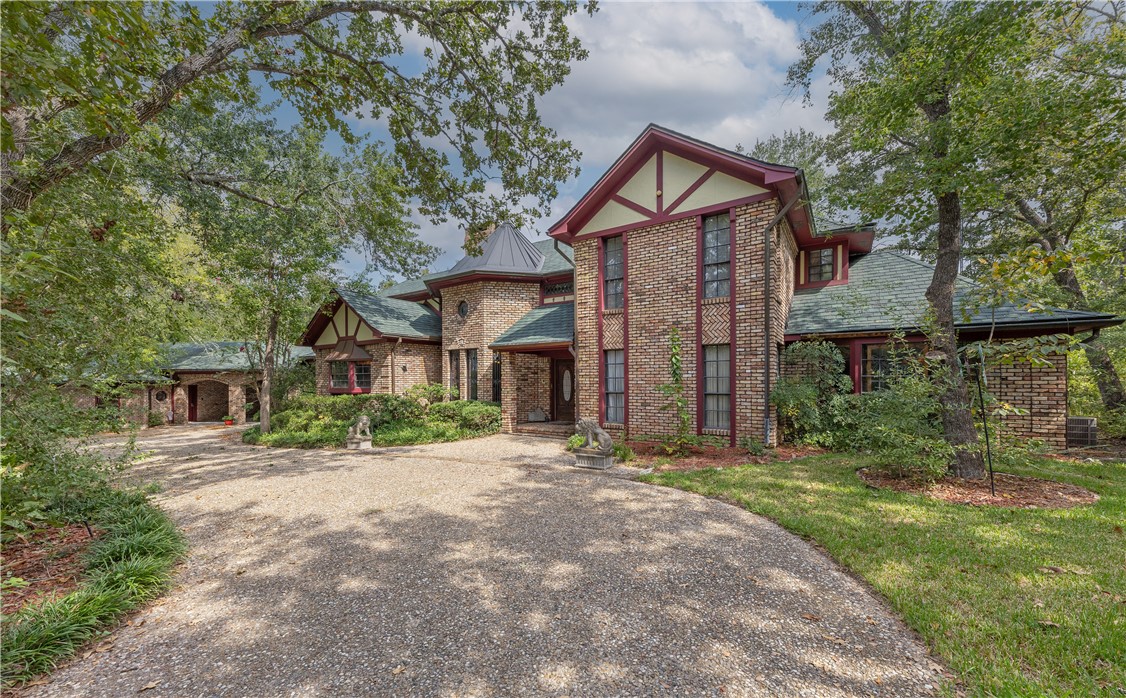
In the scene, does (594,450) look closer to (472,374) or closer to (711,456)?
(711,456)

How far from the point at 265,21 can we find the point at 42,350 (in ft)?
15.6

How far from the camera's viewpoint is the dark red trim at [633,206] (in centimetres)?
1034

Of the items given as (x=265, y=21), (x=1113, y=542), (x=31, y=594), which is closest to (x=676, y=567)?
(x=1113, y=542)

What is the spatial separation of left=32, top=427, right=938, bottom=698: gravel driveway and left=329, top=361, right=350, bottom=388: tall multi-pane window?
11.4 metres

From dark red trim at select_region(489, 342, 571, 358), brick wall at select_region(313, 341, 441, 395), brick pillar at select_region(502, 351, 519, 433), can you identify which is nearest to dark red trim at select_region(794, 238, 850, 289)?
dark red trim at select_region(489, 342, 571, 358)

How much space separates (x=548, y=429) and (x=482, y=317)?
16.1ft

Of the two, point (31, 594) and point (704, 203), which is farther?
point (704, 203)

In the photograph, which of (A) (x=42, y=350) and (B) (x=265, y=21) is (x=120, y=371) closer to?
(A) (x=42, y=350)

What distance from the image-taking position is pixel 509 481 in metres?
7.22

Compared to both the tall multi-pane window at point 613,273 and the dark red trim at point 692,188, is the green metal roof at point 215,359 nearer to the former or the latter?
the tall multi-pane window at point 613,273

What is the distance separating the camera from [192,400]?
69.9 ft

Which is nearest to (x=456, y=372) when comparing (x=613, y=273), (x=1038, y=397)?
(x=613, y=273)

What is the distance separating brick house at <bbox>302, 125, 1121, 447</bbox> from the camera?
8.90 metres

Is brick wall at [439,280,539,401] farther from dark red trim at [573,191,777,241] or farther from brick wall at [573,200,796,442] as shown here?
dark red trim at [573,191,777,241]
